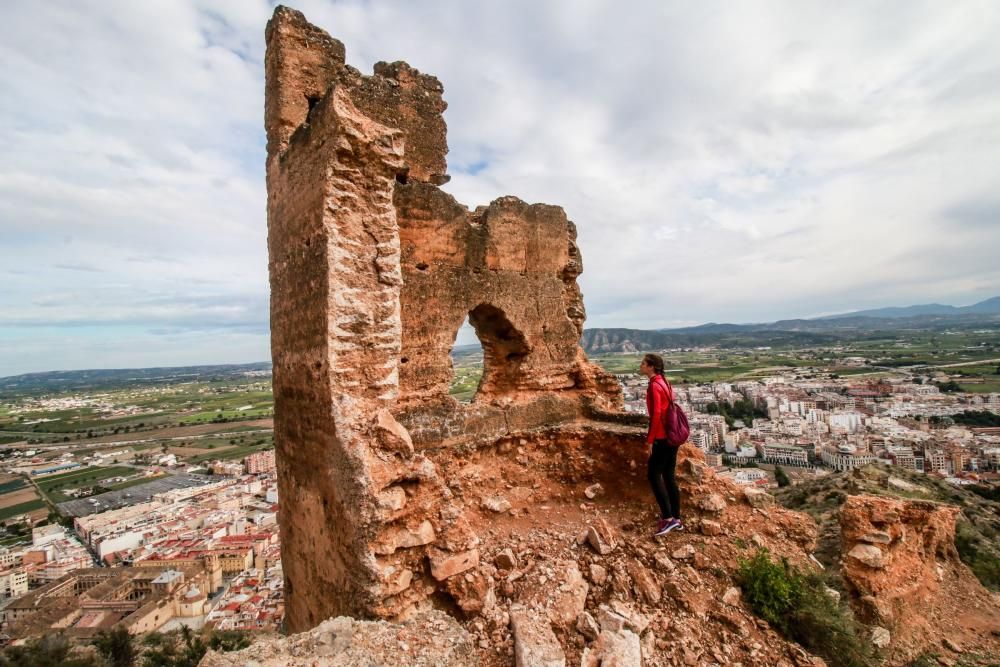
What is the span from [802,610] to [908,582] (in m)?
3.16

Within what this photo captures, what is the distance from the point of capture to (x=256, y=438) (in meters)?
62.9

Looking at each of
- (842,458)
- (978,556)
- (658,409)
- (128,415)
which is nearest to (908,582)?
(978,556)

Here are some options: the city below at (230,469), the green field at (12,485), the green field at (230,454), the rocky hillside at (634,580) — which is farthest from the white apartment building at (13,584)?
the rocky hillside at (634,580)

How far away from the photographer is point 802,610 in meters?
4.10

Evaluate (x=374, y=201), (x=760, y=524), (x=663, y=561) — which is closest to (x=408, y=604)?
(x=663, y=561)

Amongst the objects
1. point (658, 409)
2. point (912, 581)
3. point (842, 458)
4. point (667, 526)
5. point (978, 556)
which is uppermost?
point (658, 409)

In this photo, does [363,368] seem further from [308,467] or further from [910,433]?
[910,433]

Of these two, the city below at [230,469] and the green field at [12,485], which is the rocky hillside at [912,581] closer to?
the city below at [230,469]

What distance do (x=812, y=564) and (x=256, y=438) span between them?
68.3 m

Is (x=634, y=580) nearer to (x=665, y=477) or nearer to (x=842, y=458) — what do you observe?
(x=665, y=477)

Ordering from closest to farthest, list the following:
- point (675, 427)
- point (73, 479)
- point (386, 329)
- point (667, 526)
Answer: point (386, 329) → point (675, 427) → point (667, 526) → point (73, 479)

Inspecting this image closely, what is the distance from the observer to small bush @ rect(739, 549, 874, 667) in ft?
13.1

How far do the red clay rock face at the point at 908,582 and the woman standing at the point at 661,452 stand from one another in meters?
2.65

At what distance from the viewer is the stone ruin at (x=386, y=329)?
3.83 m
